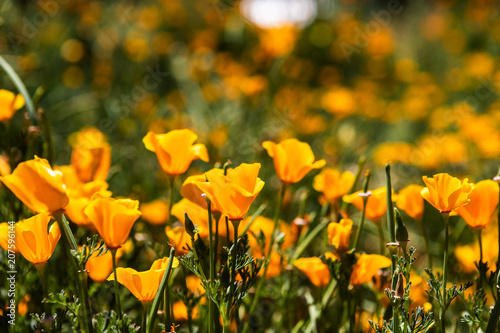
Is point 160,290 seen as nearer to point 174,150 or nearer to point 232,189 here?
point 232,189

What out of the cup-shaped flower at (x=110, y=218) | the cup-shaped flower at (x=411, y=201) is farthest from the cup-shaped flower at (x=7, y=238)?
the cup-shaped flower at (x=411, y=201)

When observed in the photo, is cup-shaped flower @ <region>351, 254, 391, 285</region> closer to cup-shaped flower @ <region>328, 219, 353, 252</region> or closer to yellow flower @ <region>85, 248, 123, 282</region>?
cup-shaped flower @ <region>328, 219, 353, 252</region>

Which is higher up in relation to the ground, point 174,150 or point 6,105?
point 6,105

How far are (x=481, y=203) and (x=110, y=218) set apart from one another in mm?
551

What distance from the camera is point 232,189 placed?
0.66 m

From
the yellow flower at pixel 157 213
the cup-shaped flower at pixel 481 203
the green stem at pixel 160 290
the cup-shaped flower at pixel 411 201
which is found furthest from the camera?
the yellow flower at pixel 157 213

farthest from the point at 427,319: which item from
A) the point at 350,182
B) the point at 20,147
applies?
the point at 20,147

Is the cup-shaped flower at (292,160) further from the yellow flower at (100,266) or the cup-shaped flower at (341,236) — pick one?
the yellow flower at (100,266)

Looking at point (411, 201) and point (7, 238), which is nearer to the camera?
point (7, 238)

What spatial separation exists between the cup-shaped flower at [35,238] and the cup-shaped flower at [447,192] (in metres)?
0.52

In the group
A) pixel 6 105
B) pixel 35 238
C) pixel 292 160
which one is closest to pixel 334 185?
pixel 292 160

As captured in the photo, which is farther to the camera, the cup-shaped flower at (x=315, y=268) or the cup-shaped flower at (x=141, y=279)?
the cup-shaped flower at (x=315, y=268)

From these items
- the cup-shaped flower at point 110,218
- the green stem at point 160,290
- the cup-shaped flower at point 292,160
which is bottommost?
the green stem at point 160,290

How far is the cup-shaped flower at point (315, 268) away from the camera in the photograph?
0.82 m
